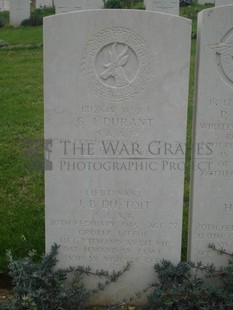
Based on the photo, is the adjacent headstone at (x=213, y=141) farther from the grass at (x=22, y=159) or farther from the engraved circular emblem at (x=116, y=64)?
the grass at (x=22, y=159)

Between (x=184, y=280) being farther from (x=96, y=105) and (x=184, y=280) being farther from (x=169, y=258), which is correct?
(x=96, y=105)

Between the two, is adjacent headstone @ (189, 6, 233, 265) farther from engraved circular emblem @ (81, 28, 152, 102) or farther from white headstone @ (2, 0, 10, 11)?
white headstone @ (2, 0, 10, 11)

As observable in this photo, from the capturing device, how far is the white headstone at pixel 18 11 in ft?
59.0

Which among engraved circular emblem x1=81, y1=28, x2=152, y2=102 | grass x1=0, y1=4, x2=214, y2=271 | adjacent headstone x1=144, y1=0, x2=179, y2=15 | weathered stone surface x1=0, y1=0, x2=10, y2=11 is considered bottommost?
grass x1=0, y1=4, x2=214, y2=271

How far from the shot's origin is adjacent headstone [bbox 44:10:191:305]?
3264 millimetres

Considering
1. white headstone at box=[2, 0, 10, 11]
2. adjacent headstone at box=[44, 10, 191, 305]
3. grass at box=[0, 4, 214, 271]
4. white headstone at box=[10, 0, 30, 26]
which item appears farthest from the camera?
white headstone at box=[2, 0, 10, 11]

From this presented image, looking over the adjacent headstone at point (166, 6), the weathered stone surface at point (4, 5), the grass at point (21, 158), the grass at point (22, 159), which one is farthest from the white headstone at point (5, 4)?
the grass at point (21, 158)

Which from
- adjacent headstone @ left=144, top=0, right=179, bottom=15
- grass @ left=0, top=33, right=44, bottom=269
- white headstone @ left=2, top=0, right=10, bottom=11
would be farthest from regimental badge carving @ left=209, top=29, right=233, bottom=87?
white headstone @ left=2, top=0, right=10, bottom=11

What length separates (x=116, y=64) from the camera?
3316 mm

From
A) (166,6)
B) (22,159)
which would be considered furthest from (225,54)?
(166,6)

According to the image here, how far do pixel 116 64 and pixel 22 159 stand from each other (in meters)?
3.15

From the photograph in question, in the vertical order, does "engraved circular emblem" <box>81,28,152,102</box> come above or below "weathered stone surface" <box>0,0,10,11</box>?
below

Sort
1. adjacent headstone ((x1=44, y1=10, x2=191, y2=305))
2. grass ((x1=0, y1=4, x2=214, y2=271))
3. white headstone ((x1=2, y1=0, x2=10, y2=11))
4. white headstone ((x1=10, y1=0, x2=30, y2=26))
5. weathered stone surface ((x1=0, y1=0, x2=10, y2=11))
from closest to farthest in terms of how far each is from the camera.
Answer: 1. adjacent headstone ((x1=44, y1=10, x2=191, y2=305))
2. grass ((x1=0, y1=4, x2=214, y2=271))
3. white headstone ((x1=10, y1=0, x2=30, y2=26))
4. weathered stone surface ((x1=0, y1=0, x2=10, y2=11))
5. white headstone ((x1=2, y1=0, x2=10, y2=11))

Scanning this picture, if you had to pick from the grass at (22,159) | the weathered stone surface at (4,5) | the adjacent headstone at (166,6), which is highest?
the weathered stone surface at (4,5)
